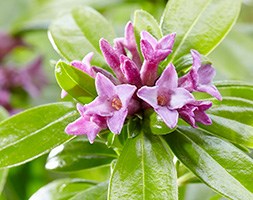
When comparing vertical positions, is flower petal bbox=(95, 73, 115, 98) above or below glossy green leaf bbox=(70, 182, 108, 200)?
above

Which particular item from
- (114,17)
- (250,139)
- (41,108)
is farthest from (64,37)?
(114,17)

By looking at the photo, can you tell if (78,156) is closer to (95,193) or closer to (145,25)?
(95,193)

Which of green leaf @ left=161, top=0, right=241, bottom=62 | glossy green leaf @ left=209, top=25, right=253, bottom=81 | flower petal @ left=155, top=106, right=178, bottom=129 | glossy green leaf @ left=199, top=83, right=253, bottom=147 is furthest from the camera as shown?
glossy green leaf @ left=209, top=25, right=253, bottom=81

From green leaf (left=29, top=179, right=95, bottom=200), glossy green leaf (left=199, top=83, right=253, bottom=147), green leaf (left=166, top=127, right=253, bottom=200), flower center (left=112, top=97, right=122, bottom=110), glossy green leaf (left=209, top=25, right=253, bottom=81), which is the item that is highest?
flower center (left=112, top=97, right=122, bottom=110)

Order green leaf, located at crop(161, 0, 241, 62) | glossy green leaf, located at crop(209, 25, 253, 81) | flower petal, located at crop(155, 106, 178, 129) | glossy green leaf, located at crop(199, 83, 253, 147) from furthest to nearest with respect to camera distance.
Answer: glossy green leaf, located at crop(209, 25, 253, 81)
green leaf, located at crop(161, 0, 241, 62)
glossy green leaf, located at crop(199, 83, 253, 147)
flower petal, located at crop(155, 106, 178, 129)

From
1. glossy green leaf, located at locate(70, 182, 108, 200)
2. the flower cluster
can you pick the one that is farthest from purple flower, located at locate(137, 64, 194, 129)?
glossy green leaf, located at locate(70, 182, 108, 200)

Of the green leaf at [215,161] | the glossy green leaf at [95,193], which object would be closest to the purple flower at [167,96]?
the green leaf at [215,161]

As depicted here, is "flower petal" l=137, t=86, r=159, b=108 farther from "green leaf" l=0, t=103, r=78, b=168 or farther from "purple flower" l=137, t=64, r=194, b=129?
"green leaf" l=0, t=103, r=78, b=168
